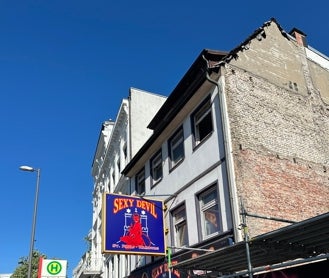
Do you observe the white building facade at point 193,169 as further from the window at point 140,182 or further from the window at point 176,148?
the window at point 140,182

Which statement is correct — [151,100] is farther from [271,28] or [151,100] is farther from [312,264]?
[312,264]

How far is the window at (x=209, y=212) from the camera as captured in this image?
1271cm

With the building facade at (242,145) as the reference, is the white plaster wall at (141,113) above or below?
above

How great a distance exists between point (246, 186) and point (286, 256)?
143 inches

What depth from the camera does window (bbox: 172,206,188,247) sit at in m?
14.7

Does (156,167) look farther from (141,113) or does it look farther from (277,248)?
(277,248)

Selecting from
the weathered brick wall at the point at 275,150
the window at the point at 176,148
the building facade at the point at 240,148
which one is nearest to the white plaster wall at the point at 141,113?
the building facade at the point at 240,148

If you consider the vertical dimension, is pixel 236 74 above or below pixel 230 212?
above

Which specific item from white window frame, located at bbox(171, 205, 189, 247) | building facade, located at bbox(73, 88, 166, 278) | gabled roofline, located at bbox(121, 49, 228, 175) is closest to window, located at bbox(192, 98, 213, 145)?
gabled roofline, located at bbox(121, 49, 228, 175)

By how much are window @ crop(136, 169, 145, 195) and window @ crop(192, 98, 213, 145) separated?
579cm

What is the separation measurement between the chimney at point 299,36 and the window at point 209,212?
8.57 metres

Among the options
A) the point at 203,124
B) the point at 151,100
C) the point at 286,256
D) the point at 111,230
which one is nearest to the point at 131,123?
the point at 151,100

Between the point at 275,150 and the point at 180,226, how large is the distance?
178 inches

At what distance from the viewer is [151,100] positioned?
26547mm
